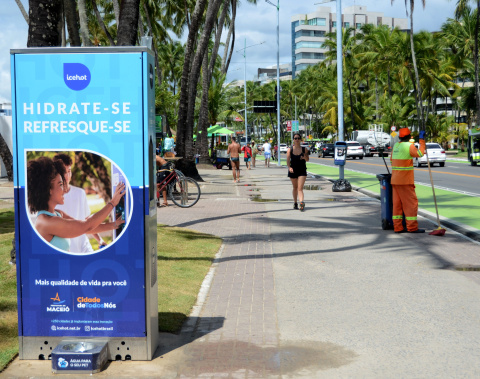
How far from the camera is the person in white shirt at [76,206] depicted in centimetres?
498

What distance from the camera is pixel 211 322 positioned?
6.20 m

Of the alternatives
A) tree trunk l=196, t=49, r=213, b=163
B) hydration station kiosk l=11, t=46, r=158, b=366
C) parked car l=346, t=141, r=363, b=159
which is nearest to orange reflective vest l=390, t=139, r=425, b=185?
hydration station kiosk l=11, t=46, r=158, b=366

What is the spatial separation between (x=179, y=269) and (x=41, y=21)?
12.3 feet

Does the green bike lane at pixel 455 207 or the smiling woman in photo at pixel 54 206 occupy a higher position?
the smiling woman in photo at pixel 54 206

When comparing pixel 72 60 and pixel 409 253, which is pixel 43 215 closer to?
pixel 72 60

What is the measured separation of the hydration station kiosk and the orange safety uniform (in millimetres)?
7299

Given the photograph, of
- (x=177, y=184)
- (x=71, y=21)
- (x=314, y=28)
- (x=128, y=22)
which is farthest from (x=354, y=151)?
(x=314, y=28)

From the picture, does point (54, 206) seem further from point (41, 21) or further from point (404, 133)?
point (404, 133)

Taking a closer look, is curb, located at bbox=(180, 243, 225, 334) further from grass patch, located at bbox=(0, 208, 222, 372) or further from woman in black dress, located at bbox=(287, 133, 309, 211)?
woman in black dress, located at bbox=(287, 133, 309, 211)

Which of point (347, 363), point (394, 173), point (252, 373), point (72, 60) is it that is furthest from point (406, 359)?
point (394, 173)

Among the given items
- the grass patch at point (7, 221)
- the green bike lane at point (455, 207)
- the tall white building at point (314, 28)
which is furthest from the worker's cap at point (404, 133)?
the tall white building at point (314, 28)

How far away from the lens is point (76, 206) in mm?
5000

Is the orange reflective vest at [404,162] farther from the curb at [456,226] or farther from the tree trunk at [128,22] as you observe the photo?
the tree trunk at [128,22]

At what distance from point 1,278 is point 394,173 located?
6.85m
